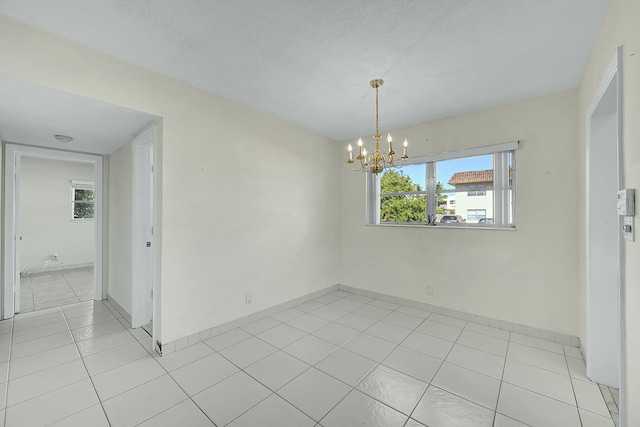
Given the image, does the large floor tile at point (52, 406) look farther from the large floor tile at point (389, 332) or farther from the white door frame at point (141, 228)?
the large floor tile at point (389, 332)

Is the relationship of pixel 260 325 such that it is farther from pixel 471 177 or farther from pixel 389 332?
pixel 471 177

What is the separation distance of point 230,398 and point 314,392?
611mm

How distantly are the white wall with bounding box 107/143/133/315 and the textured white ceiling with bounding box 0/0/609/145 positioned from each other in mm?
1743

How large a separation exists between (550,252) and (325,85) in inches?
116

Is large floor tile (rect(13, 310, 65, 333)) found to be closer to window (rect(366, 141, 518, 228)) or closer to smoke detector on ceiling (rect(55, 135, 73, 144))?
smoke detector on ceiling (rect(55, 135, 73, 144))

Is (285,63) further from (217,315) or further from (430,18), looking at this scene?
(217,315)

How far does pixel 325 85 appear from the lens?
2.59m

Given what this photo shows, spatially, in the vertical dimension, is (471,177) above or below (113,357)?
above

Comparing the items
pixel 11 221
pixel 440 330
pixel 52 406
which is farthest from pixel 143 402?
pixel 11 221

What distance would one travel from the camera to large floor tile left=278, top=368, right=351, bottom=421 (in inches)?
69.4

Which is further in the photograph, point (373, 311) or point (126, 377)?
point (373, 311)

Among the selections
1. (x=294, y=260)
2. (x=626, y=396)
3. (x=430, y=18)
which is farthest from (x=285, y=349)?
(x=430, y=18)

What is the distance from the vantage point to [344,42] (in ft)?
6.32

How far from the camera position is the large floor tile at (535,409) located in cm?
164
